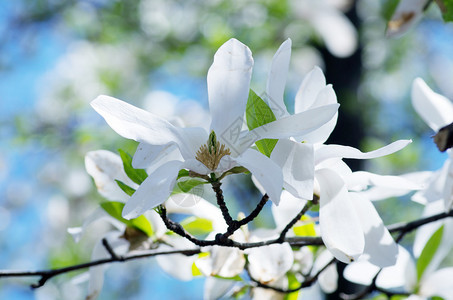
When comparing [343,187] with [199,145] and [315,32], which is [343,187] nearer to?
[199,145]

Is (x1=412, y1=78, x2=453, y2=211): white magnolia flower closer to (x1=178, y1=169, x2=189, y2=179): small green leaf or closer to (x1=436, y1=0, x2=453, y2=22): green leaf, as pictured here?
(x1=436, y1=0, x2=453, y2=22): green leaf

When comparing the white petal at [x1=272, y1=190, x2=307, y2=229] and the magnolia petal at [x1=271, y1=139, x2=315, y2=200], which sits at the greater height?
the magnolia petal at [x1=271, y1=139, x2=315, y2=200]

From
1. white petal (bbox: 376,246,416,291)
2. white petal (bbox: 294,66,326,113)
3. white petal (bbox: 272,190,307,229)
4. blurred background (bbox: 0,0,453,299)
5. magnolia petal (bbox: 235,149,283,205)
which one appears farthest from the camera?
blurred background (bbox: 0,0,453,299)

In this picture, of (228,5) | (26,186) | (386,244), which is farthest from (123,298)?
(386,244)

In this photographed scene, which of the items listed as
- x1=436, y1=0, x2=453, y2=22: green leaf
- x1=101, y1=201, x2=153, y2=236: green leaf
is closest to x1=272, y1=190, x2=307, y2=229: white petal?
x1=101, y1=201, x2=153, y2=236: green leaf

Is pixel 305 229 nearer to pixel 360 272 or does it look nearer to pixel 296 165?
pixel 360 272

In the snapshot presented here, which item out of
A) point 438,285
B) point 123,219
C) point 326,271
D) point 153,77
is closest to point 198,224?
point 123,219

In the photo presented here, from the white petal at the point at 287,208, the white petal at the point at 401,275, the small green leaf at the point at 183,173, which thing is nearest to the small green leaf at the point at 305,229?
the white petal at the point at 287,208
